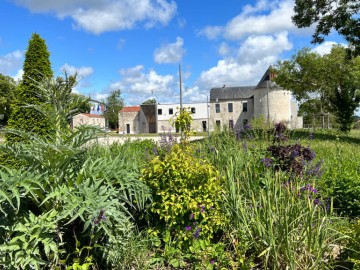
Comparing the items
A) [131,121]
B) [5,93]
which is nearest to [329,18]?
[5,93]

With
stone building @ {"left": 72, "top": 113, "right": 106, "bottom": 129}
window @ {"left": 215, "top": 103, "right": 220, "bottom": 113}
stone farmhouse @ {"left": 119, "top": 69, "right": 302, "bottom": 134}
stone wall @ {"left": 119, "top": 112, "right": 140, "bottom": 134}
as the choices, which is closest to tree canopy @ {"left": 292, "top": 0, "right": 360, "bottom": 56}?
stone building @ {"left": 72, "top": 113, "right": 106, "bottom": 129}

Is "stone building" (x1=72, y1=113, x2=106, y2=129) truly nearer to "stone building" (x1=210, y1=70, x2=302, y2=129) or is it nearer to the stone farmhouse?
the stone farmhouse

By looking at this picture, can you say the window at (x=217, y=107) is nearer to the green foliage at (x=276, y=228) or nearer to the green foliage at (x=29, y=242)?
the green foliage at (x=276, y=228)

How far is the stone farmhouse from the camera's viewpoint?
52562mm

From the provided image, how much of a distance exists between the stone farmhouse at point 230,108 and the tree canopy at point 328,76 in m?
20.3

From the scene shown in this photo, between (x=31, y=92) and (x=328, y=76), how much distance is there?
→ 2666 centimetres

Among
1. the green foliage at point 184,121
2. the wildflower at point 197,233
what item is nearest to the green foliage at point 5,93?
the green foliage at point 184,121

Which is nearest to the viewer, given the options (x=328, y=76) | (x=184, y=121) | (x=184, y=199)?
(x=184, y=199)

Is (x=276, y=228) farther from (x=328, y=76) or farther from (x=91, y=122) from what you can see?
(x=328, y=76)

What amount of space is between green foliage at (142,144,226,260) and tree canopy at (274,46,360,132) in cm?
2667

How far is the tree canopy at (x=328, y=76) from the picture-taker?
27.8 m

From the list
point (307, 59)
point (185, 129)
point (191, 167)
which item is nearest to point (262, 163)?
point (185, 129)

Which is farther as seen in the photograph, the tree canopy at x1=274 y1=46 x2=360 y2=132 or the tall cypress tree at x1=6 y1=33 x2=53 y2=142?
the tree canopy at x1=274 y1=46 x2=360 y2=132

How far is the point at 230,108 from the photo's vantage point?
6291 cm
